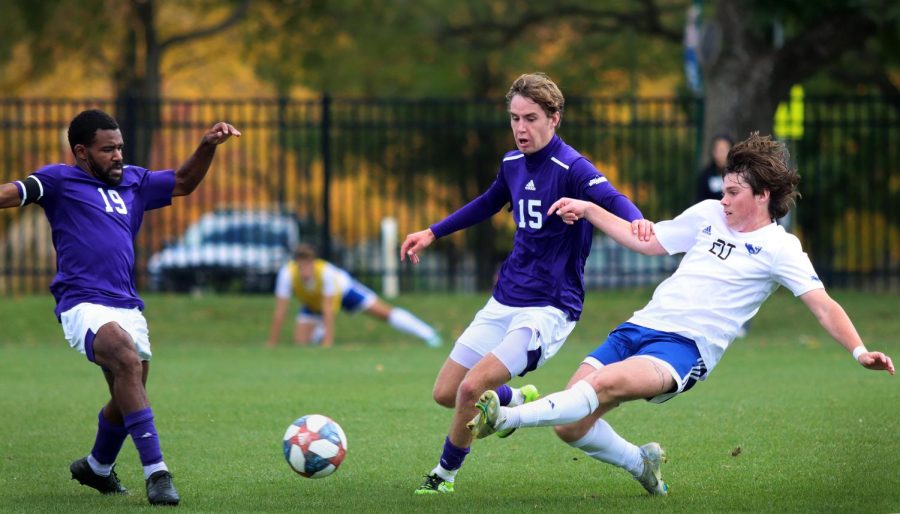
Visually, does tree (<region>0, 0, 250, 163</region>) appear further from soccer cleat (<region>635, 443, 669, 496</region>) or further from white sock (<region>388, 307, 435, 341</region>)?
soccer cleat (<region>635, 443, 669, 496</region>)

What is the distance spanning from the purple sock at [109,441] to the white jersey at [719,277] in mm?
2822

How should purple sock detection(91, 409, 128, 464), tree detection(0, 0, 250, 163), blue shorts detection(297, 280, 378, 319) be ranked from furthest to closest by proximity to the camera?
tree detection(0, 0, 250, 163)
blue shorts detection(297, 280, 378, 319)
purple sock detection(91, 409, 128, 464)

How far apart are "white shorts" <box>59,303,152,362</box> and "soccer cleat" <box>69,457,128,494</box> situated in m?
0.72

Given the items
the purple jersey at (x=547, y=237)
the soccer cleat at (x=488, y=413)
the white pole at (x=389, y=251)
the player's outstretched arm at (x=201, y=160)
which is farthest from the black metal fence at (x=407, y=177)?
the soccer cleat at (x=488, y=413)

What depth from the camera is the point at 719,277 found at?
6.49 metres

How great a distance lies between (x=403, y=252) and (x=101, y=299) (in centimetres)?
176

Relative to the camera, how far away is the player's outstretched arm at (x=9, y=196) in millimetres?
6664

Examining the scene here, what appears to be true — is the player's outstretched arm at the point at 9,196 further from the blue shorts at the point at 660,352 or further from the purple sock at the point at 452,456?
the blue shorts at the point at 660,352

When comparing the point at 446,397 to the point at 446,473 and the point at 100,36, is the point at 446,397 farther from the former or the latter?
the point at 100,36

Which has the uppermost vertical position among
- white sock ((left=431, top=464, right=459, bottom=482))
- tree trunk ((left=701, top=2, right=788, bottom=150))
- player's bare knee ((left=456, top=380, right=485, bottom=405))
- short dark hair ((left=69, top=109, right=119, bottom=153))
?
tree trunk ((left=701, top=2, right=788, bottom=150))

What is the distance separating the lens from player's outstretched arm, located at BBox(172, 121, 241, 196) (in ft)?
23.7

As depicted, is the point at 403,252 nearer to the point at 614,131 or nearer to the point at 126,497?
the point at 126,497

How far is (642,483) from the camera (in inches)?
269

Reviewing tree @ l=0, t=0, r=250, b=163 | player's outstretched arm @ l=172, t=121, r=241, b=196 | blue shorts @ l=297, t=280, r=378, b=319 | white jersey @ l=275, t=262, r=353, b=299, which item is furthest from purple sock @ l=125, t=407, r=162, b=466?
tree @ l=0, t=0, r=250, b=163
